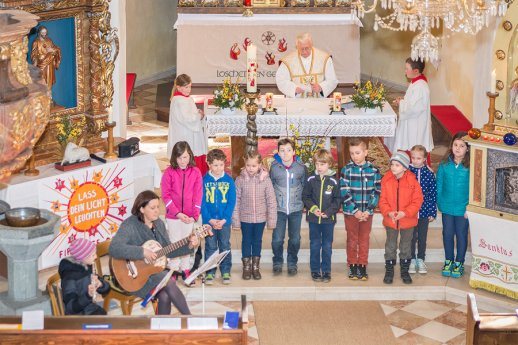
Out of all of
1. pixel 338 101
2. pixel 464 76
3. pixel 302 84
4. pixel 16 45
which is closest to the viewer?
pixel 16 45

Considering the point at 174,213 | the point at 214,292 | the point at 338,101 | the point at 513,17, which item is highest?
the point at 513,17

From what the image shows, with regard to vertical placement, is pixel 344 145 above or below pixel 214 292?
above

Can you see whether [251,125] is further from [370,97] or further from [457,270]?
[457,270]

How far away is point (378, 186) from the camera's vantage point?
35.6 ft

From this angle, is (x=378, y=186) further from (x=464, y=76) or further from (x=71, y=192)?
(x=464, y=76)

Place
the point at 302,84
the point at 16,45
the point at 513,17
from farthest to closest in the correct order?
the point at 302,84
the point at 513,17
the point at 16,45

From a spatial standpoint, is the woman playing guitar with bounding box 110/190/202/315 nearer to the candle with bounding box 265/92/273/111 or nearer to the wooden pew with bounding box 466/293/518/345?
the wooden pew with bounding box 466/293/518/345

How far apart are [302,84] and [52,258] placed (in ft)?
13.7

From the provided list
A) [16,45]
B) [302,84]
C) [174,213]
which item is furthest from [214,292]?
[16,45]

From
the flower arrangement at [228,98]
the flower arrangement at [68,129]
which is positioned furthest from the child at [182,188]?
the flower arrangement at [228,98]

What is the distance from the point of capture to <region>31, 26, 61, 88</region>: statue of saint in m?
11.2

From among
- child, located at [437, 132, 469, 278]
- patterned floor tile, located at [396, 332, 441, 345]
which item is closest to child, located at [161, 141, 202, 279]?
patterned floor tile, located at [396, 332, 441, 345]

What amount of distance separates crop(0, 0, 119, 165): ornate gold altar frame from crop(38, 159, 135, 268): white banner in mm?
473

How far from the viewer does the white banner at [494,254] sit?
10.7 metres
